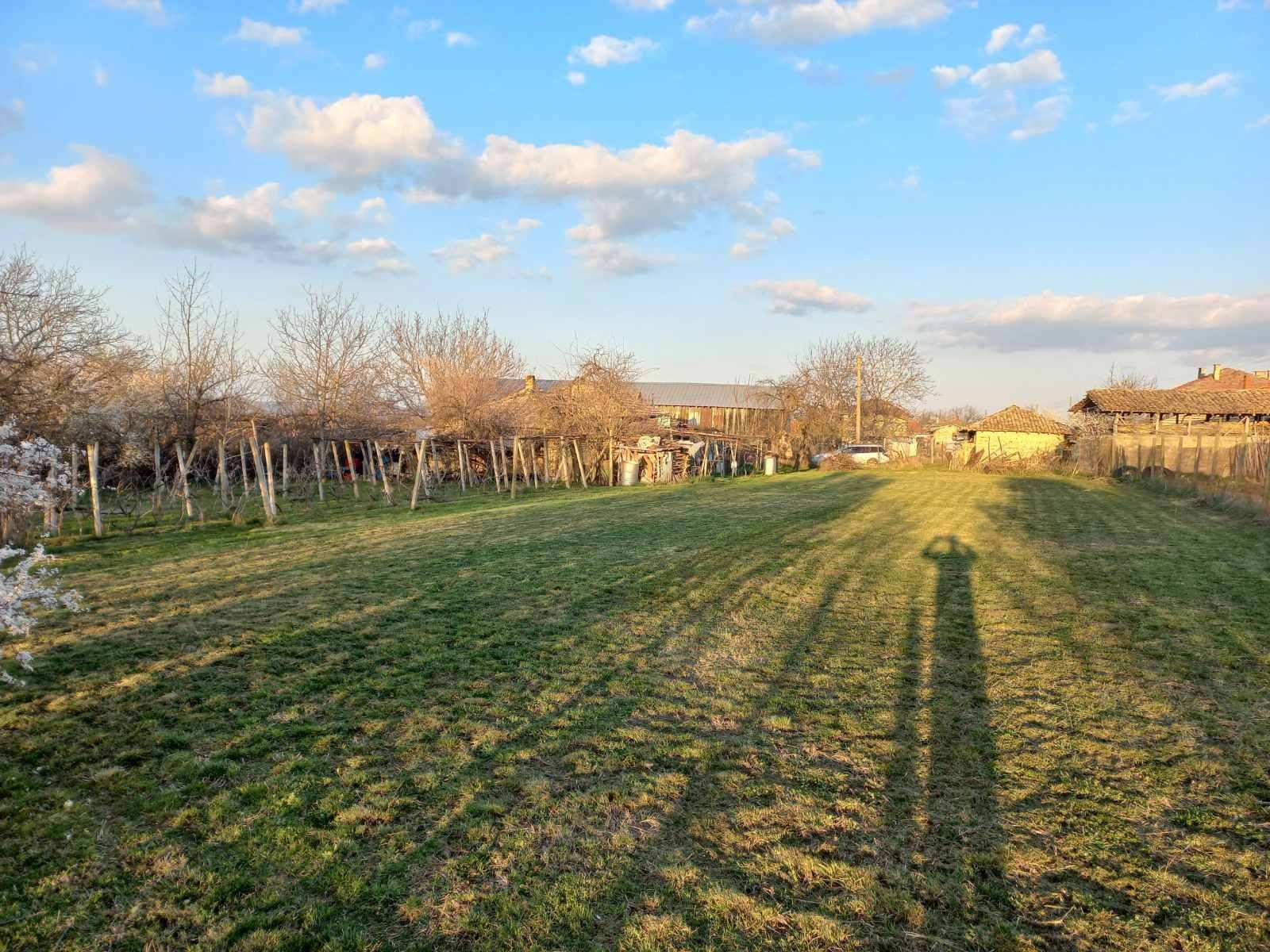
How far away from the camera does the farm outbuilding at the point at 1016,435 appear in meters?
34.3

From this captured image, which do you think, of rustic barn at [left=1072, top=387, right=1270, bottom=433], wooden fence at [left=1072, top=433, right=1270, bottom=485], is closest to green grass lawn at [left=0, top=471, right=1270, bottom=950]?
wooden fence at [left=1072, top=433, right=1270, bottom=485]

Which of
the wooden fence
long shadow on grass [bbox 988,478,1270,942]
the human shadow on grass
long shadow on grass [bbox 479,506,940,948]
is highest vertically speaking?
the wooden fence

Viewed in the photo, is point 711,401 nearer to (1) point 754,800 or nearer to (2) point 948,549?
(2) point 948,549

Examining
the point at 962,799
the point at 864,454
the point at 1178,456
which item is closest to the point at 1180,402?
the point at 864,454

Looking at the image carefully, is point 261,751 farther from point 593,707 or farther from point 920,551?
point 920,551

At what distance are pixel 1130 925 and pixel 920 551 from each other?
8.47 m

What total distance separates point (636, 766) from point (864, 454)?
35018 millimetres

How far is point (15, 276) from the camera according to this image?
15.1 meters

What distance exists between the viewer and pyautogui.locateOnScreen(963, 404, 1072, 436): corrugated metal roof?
114 feet

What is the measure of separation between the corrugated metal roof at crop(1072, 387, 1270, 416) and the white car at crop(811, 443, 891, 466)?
1127 cm

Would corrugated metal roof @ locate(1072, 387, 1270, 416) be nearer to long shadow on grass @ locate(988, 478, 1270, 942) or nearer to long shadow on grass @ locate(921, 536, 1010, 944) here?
long shadow on grass @ locate(988, 478, 1270, 942)

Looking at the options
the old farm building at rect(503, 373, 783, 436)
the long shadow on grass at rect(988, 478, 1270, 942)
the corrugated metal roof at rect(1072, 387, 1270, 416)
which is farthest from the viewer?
the old farm building at rect(503, 373, 783, 436)

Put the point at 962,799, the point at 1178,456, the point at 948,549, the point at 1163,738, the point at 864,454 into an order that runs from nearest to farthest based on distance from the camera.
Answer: the point at 962,799, the point at 1163,738, the point at 948,549, the point at 1178,456, the point at 864,454

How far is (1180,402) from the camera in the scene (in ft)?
113
